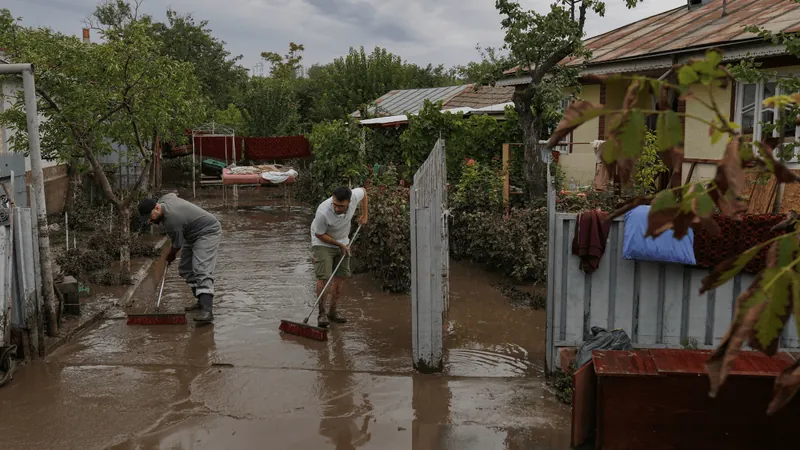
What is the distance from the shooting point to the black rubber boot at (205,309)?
7.83m

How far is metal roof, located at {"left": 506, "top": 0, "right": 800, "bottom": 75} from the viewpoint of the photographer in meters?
11.3

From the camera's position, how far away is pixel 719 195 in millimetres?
1867

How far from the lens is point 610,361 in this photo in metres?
4.67

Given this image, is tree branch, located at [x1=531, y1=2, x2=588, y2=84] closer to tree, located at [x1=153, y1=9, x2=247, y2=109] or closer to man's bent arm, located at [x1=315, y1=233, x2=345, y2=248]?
man's bent arm, located at [x1=315, y1=233, x2=345, y2=248]

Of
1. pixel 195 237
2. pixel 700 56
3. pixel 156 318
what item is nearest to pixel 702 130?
pixel 700 56

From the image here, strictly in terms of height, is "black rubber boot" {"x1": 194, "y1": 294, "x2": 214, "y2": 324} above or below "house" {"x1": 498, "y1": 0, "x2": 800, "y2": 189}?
below

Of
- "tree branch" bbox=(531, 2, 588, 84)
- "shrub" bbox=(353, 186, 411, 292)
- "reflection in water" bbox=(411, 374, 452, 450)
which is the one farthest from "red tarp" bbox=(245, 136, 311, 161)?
"reflection in water" bbox=(411, 374, 452, 450)

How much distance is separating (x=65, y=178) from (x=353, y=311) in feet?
34.8

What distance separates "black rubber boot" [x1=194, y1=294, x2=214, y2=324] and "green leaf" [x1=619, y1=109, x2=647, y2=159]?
673 cm

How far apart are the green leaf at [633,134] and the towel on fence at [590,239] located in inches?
153

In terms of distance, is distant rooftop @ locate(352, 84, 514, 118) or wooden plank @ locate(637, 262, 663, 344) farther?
distant rooftop @ locate(352, 84, 514, 118)

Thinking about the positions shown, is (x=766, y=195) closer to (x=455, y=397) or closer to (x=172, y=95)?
(x=455, y=397)

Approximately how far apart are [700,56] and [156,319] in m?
7.26

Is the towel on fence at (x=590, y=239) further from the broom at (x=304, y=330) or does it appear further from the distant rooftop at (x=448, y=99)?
the distant rooftop at (x=448, y=99)
